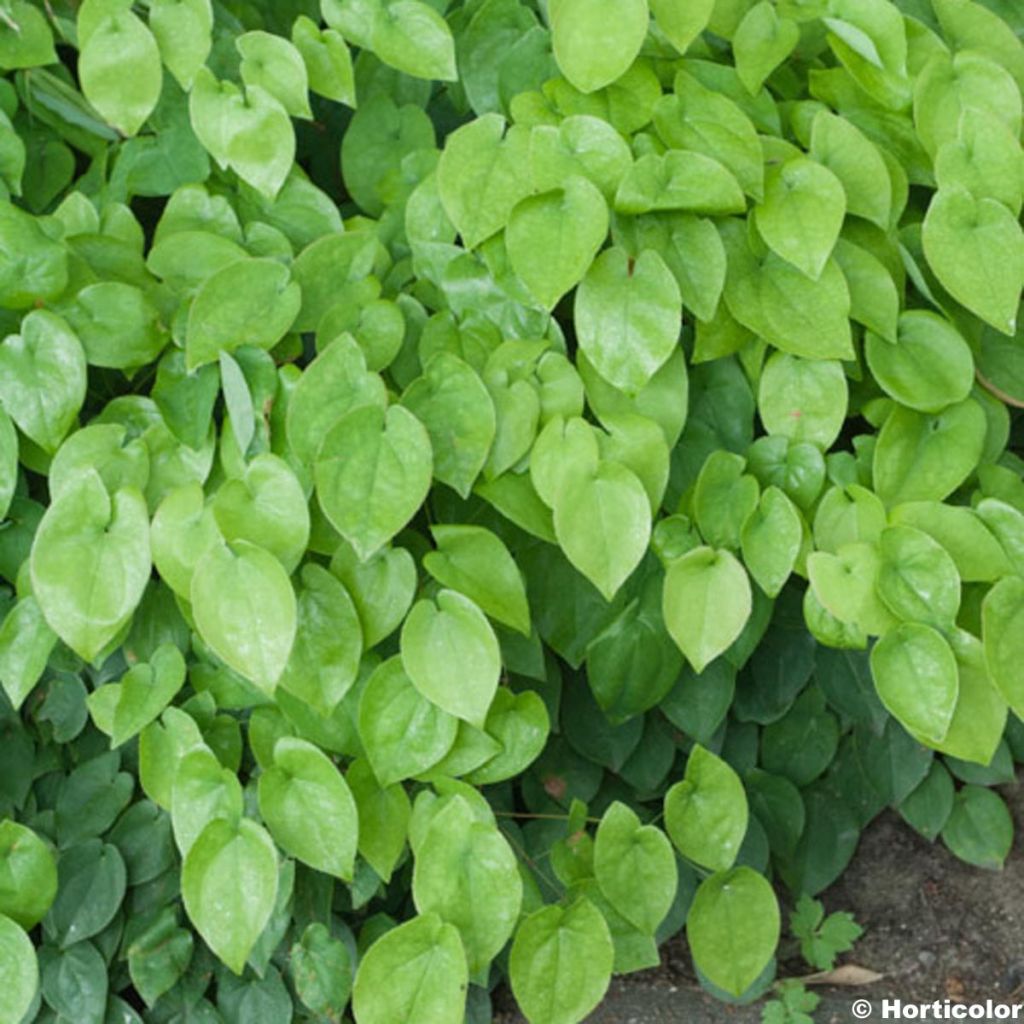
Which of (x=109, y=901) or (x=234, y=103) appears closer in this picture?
(x=234, y=103)

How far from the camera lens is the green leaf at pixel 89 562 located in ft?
4.46

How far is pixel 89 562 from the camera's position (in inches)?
54.2

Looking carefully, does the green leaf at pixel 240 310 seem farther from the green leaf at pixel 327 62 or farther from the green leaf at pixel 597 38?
the green leaf at pixel 597 38

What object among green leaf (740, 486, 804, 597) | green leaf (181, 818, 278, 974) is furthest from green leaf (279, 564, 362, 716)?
green leaf (740, 486, 804, 597)

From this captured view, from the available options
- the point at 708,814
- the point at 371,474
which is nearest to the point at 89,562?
the point at 371,474

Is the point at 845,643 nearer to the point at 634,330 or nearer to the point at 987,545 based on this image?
the point at 987,545

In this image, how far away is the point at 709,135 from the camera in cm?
146

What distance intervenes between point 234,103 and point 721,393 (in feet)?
1.88

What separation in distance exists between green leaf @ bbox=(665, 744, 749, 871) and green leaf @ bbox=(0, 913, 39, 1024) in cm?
67

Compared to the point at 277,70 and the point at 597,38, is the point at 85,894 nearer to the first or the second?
the point at 277,70

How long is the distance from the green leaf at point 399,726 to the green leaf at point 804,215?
533mm

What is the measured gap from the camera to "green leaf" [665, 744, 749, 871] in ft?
5.25

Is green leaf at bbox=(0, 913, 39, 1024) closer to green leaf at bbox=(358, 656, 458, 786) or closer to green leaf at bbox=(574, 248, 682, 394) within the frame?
green leaf at bbox=(358, 656, 458, 786)

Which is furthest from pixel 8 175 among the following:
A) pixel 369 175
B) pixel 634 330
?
pixel 634 330
